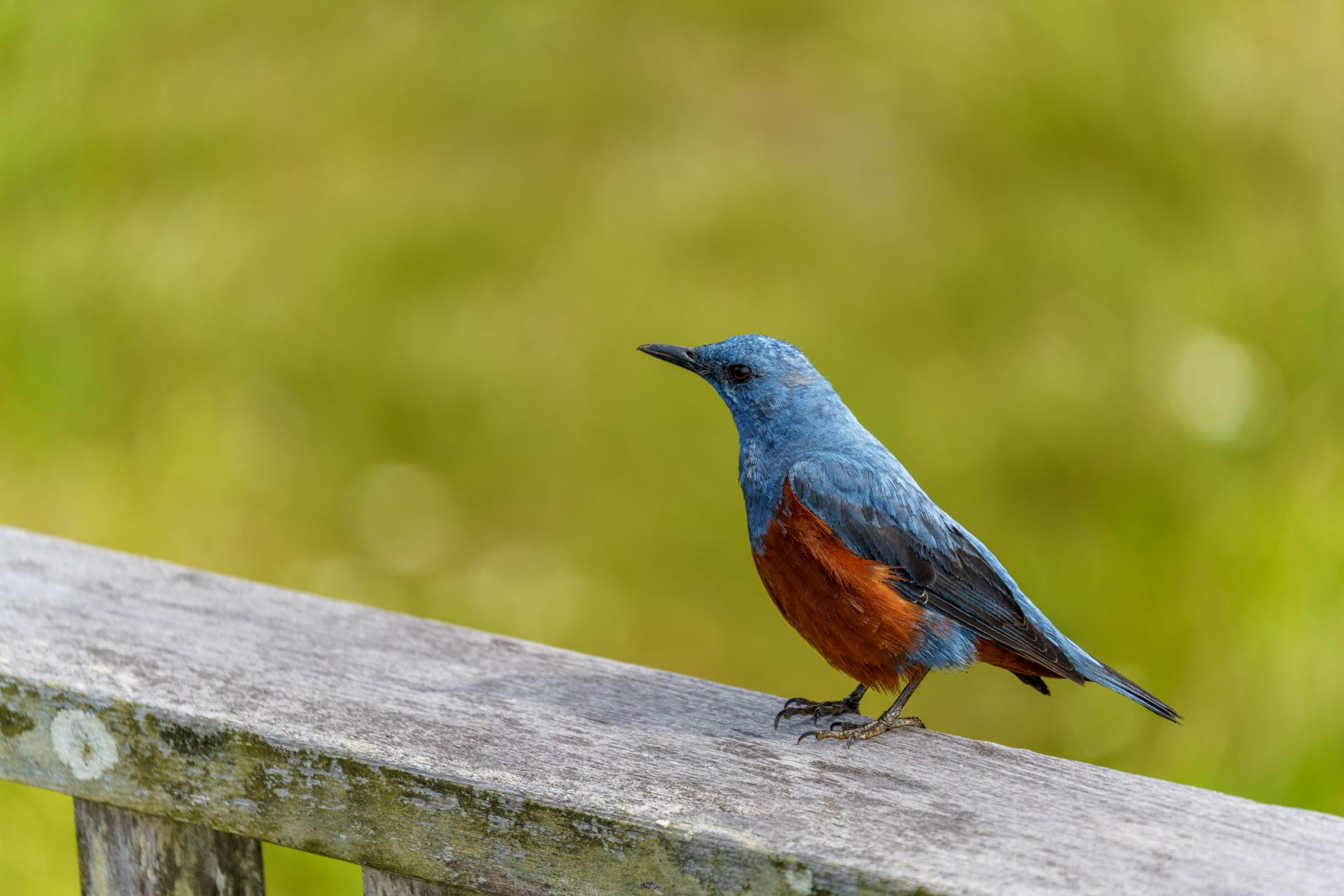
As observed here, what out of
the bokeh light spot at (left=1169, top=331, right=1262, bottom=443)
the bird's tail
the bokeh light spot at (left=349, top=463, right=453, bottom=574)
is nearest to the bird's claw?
the bird's tail

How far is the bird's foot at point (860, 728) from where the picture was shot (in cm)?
186

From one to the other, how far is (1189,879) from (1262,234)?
3.98 meters

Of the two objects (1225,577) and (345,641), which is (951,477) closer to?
(1225,577)

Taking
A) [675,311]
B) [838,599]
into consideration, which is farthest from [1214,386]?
[838,599]

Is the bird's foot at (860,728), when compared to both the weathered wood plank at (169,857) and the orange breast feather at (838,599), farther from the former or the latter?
the weathered wood plank at (169,857)

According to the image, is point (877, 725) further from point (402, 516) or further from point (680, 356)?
point (402, 516)

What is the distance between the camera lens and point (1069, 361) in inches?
192

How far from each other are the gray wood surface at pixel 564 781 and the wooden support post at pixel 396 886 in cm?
4

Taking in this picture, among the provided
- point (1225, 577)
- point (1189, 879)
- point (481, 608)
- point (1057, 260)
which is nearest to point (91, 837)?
point (1189, 879)

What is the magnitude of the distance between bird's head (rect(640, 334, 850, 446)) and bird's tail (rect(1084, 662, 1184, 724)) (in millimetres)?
642

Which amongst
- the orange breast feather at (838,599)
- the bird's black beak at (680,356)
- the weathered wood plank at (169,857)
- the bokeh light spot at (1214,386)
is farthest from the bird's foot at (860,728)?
the bokeh light spot at (1214,386)

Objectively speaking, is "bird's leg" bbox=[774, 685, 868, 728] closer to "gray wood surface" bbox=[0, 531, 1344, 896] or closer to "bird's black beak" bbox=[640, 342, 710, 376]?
"gray wood surface" bbox=[0, 531, 1344, 896]

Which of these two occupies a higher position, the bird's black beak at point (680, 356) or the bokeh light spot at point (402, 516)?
the bokeh light spot at point (402, 516)

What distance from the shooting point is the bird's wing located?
212cm
